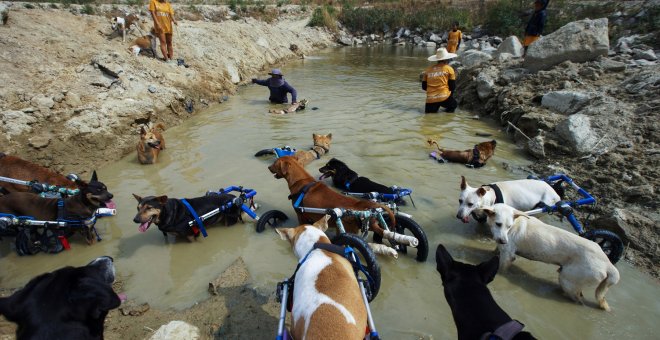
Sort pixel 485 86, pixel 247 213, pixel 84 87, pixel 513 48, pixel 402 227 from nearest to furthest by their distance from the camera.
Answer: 1. pixel 402 227
2. pixel 247 213
3. pixel 84 87
4. pixel 485 86
5. pixel 513 48

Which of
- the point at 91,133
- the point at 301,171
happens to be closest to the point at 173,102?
the point at 91,133

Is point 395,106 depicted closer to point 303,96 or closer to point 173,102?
point 303,96

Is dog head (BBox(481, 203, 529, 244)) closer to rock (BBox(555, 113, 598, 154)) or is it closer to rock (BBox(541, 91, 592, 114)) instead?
rock (BBox(555, 113, 598, 154))

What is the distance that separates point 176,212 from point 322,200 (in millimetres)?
2111

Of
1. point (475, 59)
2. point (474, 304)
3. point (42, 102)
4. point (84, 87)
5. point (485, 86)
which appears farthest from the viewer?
point (475, 59)

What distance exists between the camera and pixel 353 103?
12.9 m

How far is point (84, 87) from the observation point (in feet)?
29.5

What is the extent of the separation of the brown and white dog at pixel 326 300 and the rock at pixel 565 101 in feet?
28.0

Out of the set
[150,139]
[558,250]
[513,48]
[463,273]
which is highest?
[513,48]

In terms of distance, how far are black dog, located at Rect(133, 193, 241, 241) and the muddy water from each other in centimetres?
29

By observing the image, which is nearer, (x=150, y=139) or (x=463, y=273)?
(x=463, y=273)

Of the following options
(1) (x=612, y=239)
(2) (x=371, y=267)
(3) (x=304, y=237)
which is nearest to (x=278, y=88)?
(3) (x=304, y=237)

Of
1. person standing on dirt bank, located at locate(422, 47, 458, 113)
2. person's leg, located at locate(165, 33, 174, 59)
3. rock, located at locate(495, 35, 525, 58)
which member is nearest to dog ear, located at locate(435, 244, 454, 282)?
person standing on dirt bank, located at locate(422, 47, 458, 113)

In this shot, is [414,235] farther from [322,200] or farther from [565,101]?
[565,101]
